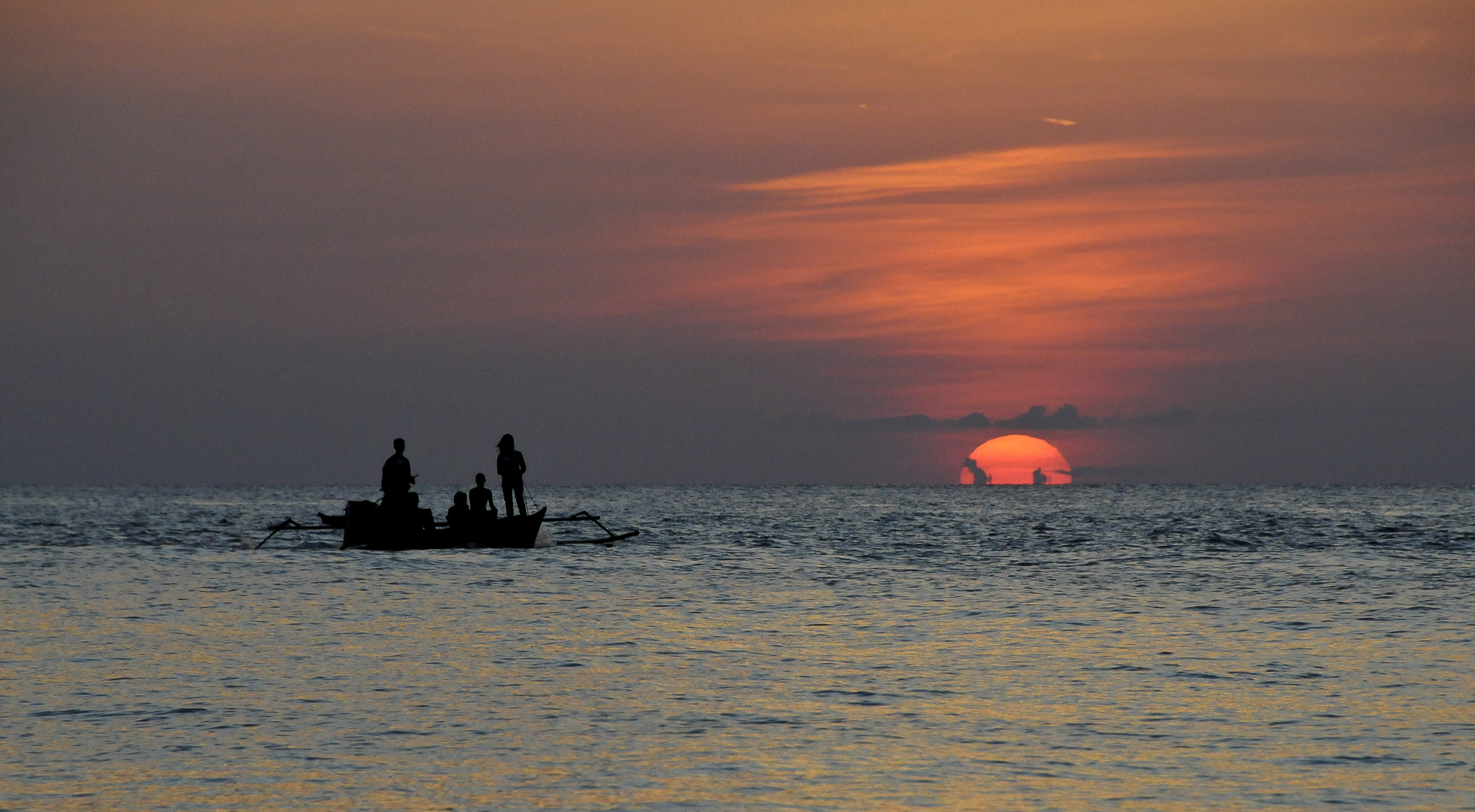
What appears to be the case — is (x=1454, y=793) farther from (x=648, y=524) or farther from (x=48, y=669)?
(x=648, y=524)

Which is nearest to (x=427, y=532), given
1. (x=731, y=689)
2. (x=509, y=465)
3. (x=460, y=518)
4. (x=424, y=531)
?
(x=424, y=531)

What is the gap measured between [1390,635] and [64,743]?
1764 centimetres

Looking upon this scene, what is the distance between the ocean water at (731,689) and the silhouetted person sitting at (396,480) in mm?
2688

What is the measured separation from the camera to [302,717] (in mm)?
14438

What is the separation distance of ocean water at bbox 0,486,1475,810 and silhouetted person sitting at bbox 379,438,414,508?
8.82 ft

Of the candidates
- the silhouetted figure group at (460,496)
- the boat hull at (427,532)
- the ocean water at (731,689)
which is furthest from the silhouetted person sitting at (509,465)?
the ocean water at (731,689)

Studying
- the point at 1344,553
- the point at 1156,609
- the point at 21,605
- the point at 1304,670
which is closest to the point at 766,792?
the point at 1304,670

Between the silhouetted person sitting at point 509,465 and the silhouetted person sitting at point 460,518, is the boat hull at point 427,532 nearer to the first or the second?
the silhouetted person sitting at point 460,518

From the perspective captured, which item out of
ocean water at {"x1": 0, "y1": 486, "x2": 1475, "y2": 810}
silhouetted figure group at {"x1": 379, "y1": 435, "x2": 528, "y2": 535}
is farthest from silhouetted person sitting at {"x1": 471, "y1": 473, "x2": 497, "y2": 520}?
ocean water at {"x1": 0, "y1": 486, "x2": 1475, "y2": 810}

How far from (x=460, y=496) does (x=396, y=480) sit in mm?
3302

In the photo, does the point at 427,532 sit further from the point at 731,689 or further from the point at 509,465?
the point at 731,689

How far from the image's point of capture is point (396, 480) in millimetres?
37438

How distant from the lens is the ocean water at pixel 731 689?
11.5 meters

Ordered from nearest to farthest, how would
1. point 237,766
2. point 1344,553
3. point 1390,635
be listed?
point 237,766, point 1390,635, point 1344,553
